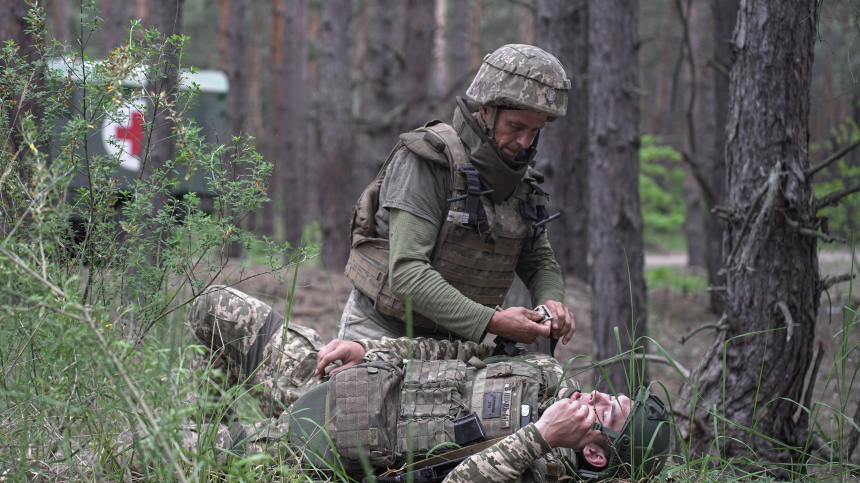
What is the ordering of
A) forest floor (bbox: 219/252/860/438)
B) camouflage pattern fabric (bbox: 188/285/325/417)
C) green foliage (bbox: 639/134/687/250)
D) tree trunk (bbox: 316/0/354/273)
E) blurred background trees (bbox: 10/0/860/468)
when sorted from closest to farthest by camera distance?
camouflage pattern fabric (bbox: 188/285/325/417) < blurred background trees (bbox: 10/0/860/468) < forest floor (bbox: 219/252/860/438) < tree trunk (bbox: 316/0/354/273) < green foliage (bbox: 639/134/687/250)

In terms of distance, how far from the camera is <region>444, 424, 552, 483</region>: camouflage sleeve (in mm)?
2631

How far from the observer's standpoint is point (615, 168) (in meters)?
6.01

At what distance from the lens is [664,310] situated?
994 cm

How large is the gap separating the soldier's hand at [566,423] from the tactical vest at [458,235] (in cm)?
87

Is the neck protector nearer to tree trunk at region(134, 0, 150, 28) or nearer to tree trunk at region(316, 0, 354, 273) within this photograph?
tree trunk at region(316, 0, 354, 273)

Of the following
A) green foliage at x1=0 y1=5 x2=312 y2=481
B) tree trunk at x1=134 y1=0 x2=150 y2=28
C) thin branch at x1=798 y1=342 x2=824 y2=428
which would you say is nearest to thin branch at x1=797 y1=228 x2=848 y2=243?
thin branch at x1=798 y1=342 x2=824 y2=428

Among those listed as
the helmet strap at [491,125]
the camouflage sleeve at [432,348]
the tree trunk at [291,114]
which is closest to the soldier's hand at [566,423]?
the camouflage sleeve at [432,348]

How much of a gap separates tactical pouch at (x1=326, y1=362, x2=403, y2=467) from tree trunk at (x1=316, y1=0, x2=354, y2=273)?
737 cm

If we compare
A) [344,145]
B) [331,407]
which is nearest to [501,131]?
[331,407]

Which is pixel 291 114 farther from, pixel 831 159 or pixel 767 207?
pixel 831 159

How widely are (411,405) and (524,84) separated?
153 centimetres

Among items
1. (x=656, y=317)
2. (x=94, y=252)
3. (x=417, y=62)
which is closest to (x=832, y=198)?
(x=94, y=252)

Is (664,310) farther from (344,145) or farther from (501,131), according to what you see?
(501,131)

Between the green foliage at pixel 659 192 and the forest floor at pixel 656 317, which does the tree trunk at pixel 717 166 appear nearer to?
the forest floor at pixel 656 317
